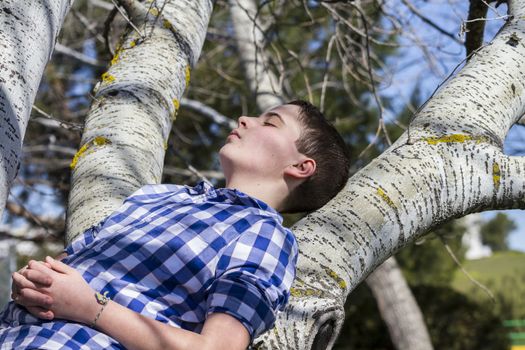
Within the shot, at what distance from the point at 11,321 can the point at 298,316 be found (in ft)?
1.80

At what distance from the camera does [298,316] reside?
1363 millimetres

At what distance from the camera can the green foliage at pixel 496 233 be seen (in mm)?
34719

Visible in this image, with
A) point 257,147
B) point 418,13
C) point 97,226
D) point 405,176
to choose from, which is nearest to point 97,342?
point 97,226

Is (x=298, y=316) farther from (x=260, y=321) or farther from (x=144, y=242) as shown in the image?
(x=144, y=242)

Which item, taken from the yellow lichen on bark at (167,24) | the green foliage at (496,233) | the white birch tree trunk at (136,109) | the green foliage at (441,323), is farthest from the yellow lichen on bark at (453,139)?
the green foliage at (496,233)

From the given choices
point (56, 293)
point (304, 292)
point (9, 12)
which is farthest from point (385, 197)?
point (9, 12)

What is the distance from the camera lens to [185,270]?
4.47 ft

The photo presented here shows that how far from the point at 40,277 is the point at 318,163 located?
766 mm

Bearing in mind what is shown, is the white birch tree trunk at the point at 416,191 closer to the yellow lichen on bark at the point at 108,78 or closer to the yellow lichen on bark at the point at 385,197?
the yellow lichen on bark at the point at 385,197

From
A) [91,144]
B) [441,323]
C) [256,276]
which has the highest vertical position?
[441,323]

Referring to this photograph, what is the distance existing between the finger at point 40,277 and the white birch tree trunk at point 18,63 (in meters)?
0.15

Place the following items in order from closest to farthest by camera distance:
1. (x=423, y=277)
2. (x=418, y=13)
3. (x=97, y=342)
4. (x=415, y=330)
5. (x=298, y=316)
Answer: (x=97, y=342) → (x=298, y=316) → (x=418, y=13) → (x=415, y=330) → (x=423, y=277)

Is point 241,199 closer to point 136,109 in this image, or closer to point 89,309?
point 89,309

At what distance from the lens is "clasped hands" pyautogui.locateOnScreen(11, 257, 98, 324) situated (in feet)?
4.03
